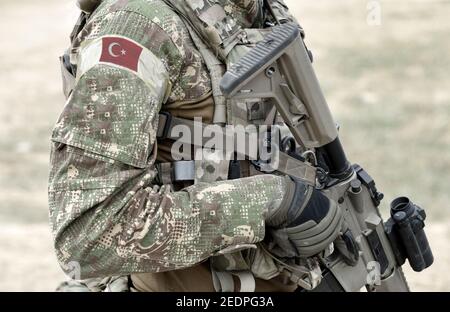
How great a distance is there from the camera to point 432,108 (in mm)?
11477

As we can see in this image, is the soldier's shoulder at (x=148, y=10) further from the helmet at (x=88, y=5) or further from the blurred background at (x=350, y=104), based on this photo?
the blurred background at (x=350, y=104)

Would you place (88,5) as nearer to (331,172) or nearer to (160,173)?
(160,173)

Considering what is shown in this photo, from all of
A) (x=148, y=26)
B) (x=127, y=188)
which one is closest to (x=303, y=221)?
(x=127, y=188)

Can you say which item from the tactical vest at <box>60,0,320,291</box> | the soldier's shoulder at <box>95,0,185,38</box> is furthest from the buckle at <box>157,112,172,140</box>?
the soldier's shoulder at <box>95,0,185,38</box>

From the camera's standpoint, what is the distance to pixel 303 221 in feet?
9.65

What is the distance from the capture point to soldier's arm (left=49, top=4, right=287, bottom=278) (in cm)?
275

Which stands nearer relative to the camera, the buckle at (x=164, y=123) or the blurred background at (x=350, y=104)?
the buckle at (x=164, y=123)

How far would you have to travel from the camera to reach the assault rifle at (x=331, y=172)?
2.88 metres

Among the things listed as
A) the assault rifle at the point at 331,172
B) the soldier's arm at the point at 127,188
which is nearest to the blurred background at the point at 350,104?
the assault rifle at the point at 331,172

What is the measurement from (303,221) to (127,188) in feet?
1.71

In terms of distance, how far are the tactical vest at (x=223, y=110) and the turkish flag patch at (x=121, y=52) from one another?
0.21 meters

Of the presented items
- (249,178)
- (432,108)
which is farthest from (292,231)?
(432,108)
